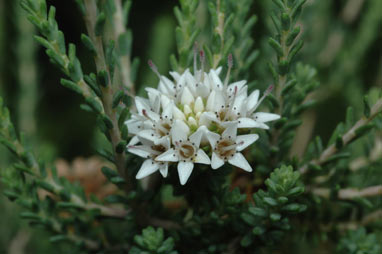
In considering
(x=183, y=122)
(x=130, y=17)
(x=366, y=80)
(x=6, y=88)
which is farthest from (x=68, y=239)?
(x=130, y=17)

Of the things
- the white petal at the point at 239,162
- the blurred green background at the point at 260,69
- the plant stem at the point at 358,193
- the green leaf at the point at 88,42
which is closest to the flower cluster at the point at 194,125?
the white petal at the point at 239,162

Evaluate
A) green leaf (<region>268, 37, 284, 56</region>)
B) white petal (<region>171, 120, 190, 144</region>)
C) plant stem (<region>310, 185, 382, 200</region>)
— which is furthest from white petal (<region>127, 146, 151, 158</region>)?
plant stem (<region>310, 185, 382, 200</region>)

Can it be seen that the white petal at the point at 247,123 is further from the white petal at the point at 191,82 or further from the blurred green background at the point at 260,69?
the blurred green background at the point at 260,69

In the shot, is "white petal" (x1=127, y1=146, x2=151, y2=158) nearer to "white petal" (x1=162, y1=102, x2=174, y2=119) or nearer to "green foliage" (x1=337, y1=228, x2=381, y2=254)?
"white petal" (x1=162, y1=102, x2=174, y2=119)

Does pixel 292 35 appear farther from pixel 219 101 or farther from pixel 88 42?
pixel 88 42

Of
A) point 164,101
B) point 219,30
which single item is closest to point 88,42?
point 164,101
